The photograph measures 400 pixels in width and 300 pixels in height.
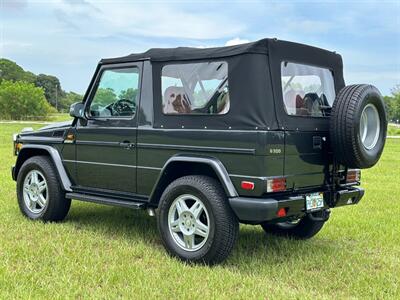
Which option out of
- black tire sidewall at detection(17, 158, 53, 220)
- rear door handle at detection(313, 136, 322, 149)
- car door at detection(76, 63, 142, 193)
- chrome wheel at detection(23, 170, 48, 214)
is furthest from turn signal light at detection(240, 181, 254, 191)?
chrome wheel at detection(23, 170, 48, 214)

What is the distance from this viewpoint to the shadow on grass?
5008mm

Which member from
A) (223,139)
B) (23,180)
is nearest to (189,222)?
(223,139)

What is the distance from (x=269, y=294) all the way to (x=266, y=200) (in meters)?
0.82

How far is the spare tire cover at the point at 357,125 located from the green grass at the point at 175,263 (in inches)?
41.2

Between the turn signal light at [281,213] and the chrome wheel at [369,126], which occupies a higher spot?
the chrome wheel at [369,126]

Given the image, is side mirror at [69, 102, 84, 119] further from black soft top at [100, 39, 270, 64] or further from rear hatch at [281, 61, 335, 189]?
rear hatch at [281, 61, 335, 189]

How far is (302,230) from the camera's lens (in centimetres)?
599

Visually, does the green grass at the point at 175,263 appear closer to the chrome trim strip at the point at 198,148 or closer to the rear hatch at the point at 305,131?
the rear hatch at the point at 305,131

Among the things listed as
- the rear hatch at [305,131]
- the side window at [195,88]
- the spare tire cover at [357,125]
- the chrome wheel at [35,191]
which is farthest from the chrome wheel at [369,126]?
the chrome wheel at [35,191]

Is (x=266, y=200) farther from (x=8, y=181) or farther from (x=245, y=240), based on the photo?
(x=8, y=181)

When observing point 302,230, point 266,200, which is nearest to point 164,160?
point 266,200

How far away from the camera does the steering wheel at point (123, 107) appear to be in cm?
558

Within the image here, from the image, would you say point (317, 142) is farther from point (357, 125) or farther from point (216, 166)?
point (216, 166)

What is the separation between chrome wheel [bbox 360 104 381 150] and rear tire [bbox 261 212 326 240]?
1.17m
